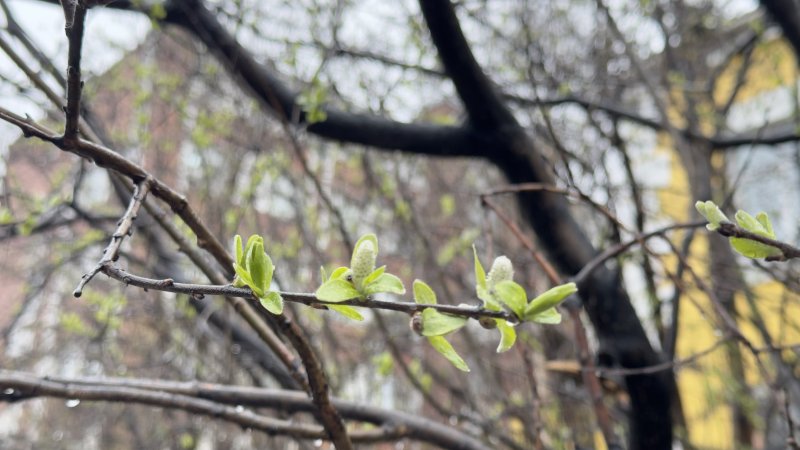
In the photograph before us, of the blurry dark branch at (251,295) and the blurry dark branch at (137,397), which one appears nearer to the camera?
the blurry dark branch at (251,295)

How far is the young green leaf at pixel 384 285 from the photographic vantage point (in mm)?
742

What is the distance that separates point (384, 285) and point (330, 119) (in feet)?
4.64

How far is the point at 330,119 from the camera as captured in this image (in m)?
2.09

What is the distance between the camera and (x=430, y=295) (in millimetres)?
807

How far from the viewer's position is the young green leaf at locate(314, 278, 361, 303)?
708 millimetres

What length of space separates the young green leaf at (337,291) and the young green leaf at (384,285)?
0.05 feet

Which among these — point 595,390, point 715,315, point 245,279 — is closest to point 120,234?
point 245,279

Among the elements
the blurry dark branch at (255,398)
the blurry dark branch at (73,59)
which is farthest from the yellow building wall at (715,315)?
the blurry dark branch at (73,59)

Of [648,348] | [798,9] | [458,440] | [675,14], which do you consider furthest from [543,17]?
[458,440]

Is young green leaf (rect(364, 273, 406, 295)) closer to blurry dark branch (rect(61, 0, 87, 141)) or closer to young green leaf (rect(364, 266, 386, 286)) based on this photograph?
young green leaf (rect(364, 266, 386, 286))

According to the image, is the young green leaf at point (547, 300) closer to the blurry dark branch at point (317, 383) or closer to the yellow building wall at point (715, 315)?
the blurry dark branch at point (317, 383)

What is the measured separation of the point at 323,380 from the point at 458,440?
0.61 m

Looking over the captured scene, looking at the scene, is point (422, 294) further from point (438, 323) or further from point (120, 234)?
point (120, 234)

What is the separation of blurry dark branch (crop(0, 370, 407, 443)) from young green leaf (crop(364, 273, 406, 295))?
0.58 meters
